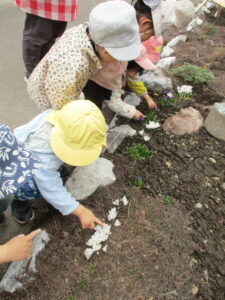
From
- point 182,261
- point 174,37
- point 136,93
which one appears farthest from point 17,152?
point 174,37

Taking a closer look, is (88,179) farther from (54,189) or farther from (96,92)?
(96,92)

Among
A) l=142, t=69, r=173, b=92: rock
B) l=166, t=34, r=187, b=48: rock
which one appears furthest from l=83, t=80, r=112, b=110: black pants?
l=166, t=34, r=187, b=48: rock

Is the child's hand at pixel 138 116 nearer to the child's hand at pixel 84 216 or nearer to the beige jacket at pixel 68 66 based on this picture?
the beige jacket at pixel 68 66

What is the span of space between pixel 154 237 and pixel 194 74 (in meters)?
2.29

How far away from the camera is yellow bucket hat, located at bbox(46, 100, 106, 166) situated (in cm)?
166

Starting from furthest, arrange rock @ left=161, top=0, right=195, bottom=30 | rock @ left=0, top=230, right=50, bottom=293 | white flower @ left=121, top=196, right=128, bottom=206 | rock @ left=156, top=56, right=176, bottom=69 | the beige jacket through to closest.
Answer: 1. rock @ left=161, top=0, right=195, bottom=30
2. rock @ left=156, top=56, right=176, bottom=69
3. white flower @ left=121, top=196, right=128, bottom=206
4. the beige jacket
5. rock @ left=0, top=230, right=50, bottom=293

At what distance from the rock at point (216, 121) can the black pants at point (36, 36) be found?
6.09 feet

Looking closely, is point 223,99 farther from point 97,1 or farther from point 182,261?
point 97,1

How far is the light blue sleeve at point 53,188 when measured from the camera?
1.83 meters

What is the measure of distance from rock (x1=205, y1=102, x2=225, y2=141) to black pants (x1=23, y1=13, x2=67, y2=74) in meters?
1.86

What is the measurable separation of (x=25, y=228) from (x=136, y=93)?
1.78 meters

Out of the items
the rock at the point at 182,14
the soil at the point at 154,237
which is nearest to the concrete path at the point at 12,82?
the soil at the point at 154,237

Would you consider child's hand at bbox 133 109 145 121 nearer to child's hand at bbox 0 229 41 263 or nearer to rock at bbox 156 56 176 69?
rock at bbox 156 56 176 69

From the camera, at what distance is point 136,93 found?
3188 mm
